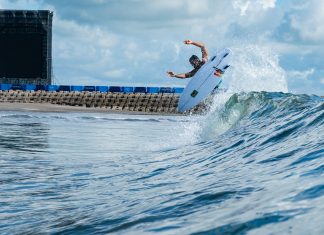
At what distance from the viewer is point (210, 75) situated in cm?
2248

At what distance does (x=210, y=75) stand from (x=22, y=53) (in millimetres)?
27013

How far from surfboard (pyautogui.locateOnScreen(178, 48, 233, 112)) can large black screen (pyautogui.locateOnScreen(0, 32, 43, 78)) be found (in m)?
25.7

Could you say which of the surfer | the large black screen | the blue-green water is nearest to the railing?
the large black screen

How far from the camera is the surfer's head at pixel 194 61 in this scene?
21.4m

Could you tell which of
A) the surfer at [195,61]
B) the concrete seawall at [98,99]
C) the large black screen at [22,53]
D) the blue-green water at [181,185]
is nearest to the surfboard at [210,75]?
the surfer at [195,61]

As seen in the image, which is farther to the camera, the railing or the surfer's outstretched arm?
the railing

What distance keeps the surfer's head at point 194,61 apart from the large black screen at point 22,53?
2645 cm

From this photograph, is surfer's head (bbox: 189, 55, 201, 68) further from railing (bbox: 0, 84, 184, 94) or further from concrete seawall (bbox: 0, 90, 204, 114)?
railing (bbox: 0, 84, 184, 94)

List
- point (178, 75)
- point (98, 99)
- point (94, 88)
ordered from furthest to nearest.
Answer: point (94, 88)
point (98, 99)
point (178, 75)

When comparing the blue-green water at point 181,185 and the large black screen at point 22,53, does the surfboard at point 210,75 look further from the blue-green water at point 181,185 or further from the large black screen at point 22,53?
the large black screen at point 22,53

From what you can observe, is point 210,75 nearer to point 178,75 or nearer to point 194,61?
point 194,61

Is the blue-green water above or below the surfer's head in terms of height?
below

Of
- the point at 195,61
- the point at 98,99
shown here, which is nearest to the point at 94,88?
the point at 98,99

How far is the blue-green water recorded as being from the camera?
392 cm
